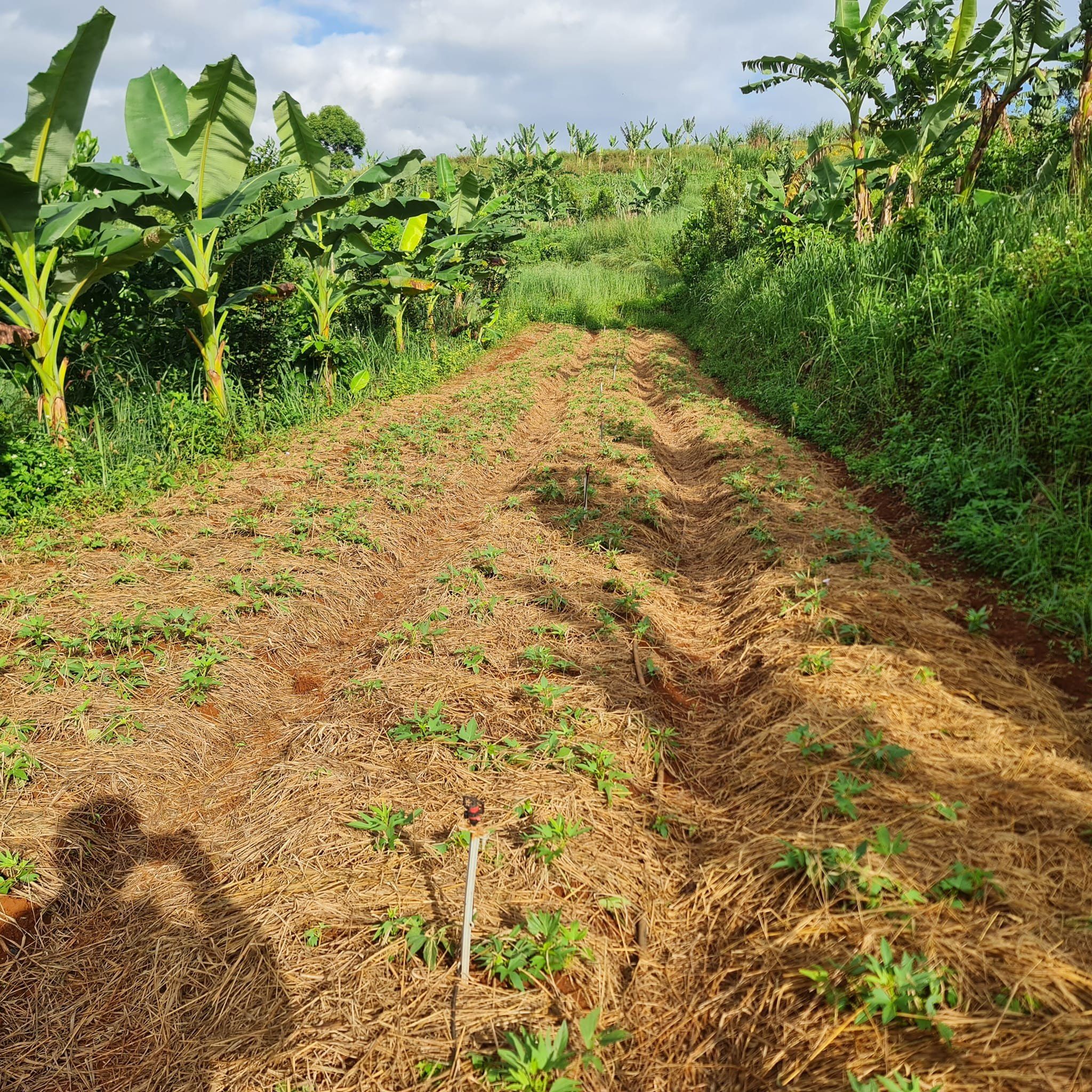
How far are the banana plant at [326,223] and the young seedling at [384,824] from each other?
288 inches

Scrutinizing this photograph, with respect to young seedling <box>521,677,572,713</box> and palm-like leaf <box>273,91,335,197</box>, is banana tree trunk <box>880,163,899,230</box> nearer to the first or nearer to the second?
palm-like leaf <box>273,91,335,197</box>

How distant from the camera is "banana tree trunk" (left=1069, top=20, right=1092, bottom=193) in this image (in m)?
6.77

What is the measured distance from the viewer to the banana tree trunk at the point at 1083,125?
677 centimetres

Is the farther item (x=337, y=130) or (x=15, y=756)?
(x=337, y=130)

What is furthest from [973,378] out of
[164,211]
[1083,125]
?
[164,211]

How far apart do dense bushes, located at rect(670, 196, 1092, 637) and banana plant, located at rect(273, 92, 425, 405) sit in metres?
5.36

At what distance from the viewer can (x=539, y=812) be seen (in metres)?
2.79

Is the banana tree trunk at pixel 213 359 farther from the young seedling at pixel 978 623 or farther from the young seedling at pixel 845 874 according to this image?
the young seedling at pixel 845 874

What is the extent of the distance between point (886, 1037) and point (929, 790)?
101 cm

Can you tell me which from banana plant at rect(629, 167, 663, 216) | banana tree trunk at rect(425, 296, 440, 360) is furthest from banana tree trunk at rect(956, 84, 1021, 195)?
banana plant at rect(629, 167, 663, 216)

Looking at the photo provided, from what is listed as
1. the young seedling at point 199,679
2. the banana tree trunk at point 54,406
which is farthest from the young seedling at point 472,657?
the banana tree trunk at point 54,406

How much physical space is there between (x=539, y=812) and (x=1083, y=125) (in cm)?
869

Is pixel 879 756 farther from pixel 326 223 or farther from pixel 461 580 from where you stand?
pixel 326 223

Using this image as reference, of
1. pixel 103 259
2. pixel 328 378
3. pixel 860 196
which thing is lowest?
pixel 328 378
